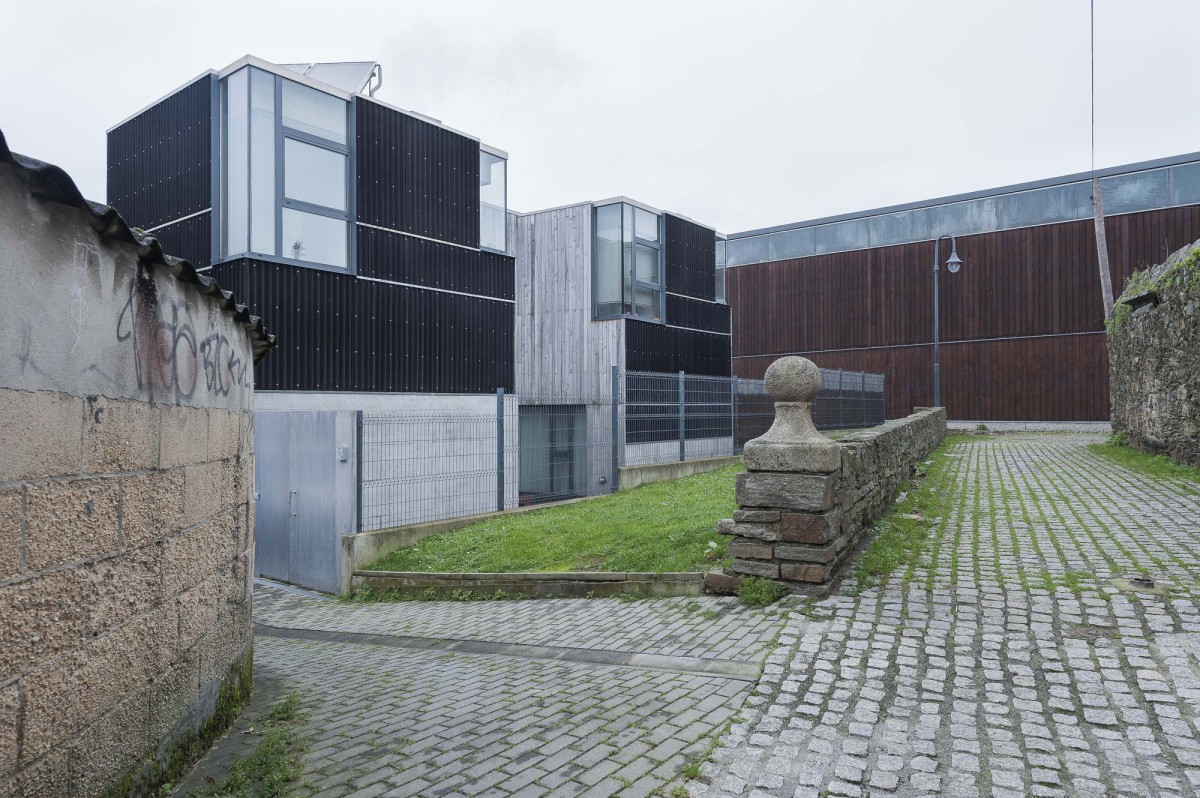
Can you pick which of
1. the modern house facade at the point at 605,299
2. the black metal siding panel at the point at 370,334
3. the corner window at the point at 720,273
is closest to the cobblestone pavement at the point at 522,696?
the black metal siding panel at the point at 370,334

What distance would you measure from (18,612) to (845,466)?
562 cm

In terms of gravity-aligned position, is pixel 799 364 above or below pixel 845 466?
above

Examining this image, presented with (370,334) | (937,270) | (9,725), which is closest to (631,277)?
(370,334)

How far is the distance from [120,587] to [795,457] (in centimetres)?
452

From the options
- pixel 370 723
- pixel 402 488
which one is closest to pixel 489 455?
pixel 402 488

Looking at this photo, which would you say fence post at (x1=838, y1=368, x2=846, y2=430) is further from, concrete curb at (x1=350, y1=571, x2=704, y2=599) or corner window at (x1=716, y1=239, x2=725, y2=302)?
concrete curb at (x1=350, y1=571, x2=704, y2=599)

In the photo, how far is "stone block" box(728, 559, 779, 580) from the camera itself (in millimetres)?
6035

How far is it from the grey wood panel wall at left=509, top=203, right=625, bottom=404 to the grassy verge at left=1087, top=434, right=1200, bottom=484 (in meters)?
10.6

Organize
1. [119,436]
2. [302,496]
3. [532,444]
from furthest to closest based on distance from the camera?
[532,444], [302,496], [119,436]

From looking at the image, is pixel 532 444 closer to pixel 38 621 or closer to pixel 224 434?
pixel 224 434

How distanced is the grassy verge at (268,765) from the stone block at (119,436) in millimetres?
1430

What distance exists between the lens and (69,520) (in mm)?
2633

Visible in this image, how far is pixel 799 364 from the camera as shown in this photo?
665 cm

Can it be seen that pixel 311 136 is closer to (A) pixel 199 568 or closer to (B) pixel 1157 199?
(A) pixel 199 568
